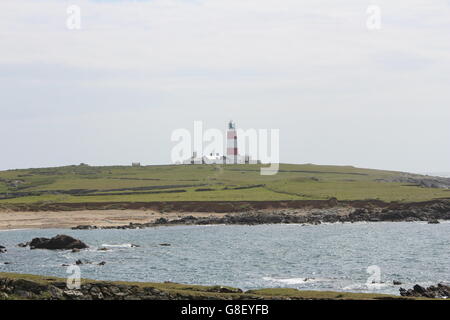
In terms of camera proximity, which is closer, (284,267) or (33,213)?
(284,267)

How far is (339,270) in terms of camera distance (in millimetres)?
66500

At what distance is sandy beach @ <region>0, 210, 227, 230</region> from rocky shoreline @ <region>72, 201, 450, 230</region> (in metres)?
4.04

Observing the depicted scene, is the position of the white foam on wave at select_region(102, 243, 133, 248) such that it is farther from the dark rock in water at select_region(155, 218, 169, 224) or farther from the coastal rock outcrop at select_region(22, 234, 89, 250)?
the dark rock in water at select_region(155, 218, 169, 224)

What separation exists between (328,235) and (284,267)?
33846 mm

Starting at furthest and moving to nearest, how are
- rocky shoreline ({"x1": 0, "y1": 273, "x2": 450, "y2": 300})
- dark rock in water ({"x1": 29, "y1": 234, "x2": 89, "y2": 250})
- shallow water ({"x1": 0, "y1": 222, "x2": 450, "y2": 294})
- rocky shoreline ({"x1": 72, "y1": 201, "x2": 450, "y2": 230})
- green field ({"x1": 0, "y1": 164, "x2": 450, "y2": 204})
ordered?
green field ({"x1": 0, "y1": 164, "x2": 450, "y2": 204}) → rocky shoreline ({"x1": 72, "y1": 201, "x2": 450, "y2": 230}) → dark rock in water ({"x1": 29, "y1": 234, "x2": 89, "y2": 250}) → shallow water ({"x1": 0, "y1": 222, "x2": 450, "y2": 294}) → rocky shoreline ({"x1": 0, "y1": 273, "x2": 450, "y2": 300})

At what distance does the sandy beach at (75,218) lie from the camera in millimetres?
123175

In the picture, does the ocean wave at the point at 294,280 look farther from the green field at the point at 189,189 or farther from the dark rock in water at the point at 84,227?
the green field at the point at 189,189

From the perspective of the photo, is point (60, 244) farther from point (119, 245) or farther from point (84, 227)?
point (84, 227)

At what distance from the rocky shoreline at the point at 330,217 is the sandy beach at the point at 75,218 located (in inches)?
159

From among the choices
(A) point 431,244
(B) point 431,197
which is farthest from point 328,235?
(B) point 431,197

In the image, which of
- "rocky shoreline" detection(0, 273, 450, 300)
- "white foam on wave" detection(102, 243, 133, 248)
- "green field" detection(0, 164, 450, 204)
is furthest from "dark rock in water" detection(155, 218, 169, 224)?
"rocky shoreline" detection(0, 273, 450, 300)

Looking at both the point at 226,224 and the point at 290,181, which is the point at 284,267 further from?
the point at 290,181

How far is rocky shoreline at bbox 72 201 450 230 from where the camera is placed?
405ft

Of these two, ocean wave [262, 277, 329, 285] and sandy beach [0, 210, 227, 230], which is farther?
sandy beach [0, 210, 227, 230]
